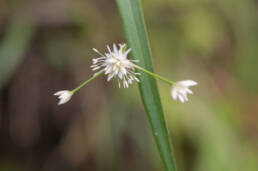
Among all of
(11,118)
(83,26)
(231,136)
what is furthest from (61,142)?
(231,136)

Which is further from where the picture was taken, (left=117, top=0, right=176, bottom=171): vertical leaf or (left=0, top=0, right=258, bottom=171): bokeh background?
(left=0, top=0, right=258, bottom=171): bokeh background

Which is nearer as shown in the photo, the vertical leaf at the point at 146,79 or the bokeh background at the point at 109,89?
the vertical leaf at the point at 146,79

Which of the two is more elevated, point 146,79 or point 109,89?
point 109,89

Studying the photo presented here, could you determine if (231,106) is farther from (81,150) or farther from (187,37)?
(81,150)

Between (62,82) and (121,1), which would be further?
(62,82)

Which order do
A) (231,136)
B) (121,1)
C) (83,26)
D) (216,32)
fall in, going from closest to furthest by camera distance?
1. (121,1)
2. (231,136)
3. (83,26)
4. (216,32)
